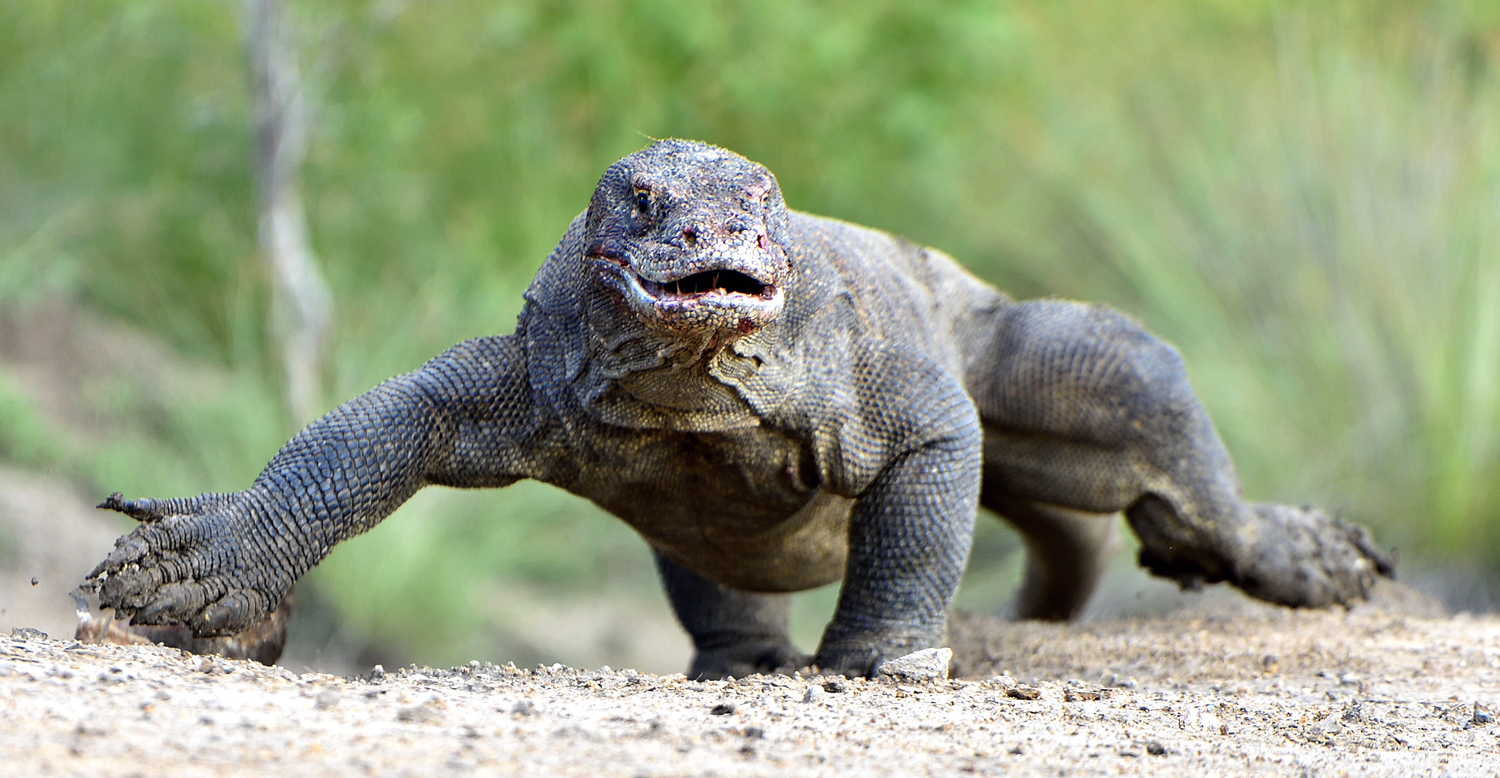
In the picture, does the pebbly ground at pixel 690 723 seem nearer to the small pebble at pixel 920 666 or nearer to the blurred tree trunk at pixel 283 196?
the small pebble at pixel 920 666

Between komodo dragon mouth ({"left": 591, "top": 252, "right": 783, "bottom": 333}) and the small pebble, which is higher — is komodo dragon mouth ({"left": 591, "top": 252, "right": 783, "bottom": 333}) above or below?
above

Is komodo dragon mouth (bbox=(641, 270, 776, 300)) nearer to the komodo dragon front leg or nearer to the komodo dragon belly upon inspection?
the komodo dragon belly

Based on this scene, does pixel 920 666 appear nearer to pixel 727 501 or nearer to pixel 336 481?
pixel 727 501

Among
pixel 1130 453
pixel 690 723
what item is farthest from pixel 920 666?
pixel 1130 453

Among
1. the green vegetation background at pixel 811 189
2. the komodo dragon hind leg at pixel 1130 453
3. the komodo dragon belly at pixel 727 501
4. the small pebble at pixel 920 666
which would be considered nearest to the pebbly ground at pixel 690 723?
the small pebble at pixel 920 666

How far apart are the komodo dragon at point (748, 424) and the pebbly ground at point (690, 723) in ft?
1.79

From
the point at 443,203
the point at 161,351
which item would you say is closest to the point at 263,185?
the point at 161,351

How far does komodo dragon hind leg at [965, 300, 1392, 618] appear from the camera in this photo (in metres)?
5.70

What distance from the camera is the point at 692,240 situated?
3.72 m

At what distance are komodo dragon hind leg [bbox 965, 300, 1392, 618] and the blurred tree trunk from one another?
6.13 metres

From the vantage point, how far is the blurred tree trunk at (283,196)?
1080 centimetres

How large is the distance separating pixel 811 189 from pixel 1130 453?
27.4 ft

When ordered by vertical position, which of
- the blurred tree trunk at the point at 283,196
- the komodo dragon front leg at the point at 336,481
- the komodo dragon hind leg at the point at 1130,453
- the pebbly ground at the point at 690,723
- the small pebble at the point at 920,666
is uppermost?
the blurred tree trunk at the point at 283,196

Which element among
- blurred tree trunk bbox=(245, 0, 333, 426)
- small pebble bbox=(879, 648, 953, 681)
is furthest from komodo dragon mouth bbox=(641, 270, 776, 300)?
blurred tree trunk bbox=(245, 0, 333, 426)
